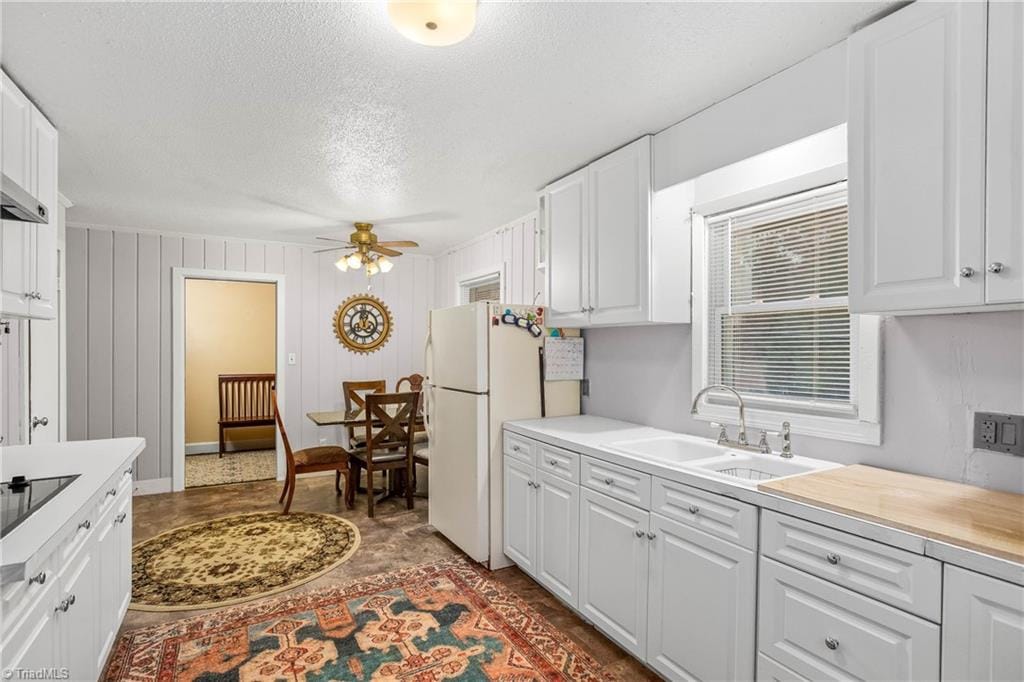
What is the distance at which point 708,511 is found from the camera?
1772 millimetres

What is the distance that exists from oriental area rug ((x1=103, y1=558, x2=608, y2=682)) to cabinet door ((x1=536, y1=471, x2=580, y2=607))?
0.18m

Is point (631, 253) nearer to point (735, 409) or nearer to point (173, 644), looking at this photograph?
point (735, 409)

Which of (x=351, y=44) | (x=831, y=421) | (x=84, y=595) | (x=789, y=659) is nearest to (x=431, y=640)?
(x=84, y=595)

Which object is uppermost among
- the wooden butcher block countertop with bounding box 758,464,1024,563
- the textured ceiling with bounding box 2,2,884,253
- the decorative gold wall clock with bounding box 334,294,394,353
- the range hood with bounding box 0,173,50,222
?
the textured ceiling with bounding box 2,2,884,253

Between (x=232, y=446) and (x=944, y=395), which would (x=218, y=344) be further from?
(x=944, y=395)

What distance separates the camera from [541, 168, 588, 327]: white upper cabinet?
2.95 metres

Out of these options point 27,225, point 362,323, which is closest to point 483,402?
point 27,225

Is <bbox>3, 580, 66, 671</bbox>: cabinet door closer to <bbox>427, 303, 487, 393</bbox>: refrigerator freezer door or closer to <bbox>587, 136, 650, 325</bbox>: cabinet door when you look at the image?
<bbox>427, 303, 487, 393</bbox>: refrigerator freezer door

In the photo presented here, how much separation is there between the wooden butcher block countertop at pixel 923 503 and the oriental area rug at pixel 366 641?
1174 mm

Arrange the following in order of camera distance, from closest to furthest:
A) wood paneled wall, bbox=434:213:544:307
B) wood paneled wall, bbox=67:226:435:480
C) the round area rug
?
the round area rug
wood paneled wall, bbox=434:213:544:307
wood paneled wall, bbox=67:226:435:480

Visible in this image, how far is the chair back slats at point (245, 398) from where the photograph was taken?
20.7ft

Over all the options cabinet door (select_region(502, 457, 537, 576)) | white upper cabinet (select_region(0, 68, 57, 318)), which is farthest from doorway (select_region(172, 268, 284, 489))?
white upper cabinet (select_region(0, 68, 57, 318))

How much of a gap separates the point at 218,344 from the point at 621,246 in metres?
5.77

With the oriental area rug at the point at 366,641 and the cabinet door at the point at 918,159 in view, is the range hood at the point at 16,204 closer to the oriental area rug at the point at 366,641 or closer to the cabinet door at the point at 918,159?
the oriental area rug at the point at 366,641
